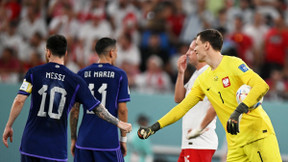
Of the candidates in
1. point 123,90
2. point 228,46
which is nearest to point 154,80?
point 228,46

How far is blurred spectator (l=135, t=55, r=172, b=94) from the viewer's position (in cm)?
1277

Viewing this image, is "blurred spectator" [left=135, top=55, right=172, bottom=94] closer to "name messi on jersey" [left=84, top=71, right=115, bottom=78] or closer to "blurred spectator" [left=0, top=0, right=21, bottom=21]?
"name messi on jersey" [left=84, top=71, right=115, bottom=78]

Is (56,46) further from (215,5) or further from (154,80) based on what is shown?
(215,5)

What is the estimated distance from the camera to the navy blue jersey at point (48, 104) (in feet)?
21.5

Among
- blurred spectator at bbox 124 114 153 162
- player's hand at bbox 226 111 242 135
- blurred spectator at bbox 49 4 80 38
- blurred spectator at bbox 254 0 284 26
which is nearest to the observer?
player's hand at bbox 226 111 242 135

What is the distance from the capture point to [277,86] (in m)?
12.7

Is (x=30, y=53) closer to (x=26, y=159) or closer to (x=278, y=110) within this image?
(x=278, y=110)

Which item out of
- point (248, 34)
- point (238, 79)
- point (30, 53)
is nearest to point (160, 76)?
point (248, 34)

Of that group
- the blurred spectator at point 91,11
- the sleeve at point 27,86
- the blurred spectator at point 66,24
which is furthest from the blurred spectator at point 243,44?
the sleeve at point 27,86

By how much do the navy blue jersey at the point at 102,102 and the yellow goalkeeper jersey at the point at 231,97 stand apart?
1.04 meters

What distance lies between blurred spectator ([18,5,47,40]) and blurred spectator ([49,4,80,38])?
408mm

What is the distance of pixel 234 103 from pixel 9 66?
29.6 ft

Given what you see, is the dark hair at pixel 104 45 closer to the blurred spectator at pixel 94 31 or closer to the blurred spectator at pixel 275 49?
the blurred spectator at pixel 275 49

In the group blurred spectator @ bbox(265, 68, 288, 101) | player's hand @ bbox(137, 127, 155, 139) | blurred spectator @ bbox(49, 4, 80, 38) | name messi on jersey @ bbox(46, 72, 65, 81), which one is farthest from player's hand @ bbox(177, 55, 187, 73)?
blurred spectator @ bbox(49, 4, 80, 38)
